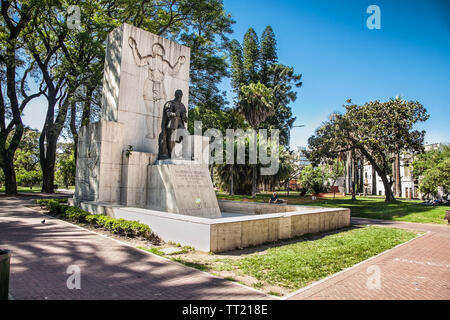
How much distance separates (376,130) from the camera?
2722 cm

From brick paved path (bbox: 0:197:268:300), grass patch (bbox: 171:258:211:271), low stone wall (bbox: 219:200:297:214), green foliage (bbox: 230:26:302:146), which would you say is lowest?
grass patch (bbox: 171:258:211:271)

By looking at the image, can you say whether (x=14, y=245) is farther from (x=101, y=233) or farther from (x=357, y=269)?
(x=357, y=269)

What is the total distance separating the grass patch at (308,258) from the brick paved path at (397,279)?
33 centimetres

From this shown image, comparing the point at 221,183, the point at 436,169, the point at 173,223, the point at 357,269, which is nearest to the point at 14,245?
the point at 173,223

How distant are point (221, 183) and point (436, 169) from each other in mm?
22970

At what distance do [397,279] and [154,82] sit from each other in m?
13.5

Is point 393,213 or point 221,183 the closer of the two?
point 393,213

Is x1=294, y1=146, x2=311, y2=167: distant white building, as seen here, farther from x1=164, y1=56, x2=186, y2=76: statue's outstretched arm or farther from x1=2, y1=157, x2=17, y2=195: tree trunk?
x1=2, y1=157, x2=17, y2=195: tree trunk

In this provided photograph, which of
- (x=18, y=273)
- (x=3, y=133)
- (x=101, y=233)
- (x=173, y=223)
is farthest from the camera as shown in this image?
(x=3, y=133)

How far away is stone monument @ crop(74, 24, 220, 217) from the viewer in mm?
12742

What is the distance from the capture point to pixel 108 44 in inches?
618

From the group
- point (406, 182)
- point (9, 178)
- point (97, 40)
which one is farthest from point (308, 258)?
point (406, 182)

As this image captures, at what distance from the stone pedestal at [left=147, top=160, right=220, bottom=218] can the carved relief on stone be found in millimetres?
2929

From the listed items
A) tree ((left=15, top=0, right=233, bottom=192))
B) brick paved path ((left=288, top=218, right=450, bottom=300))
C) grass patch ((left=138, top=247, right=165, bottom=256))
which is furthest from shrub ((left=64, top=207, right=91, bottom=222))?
tree ((left=15, top=0, right=233, bottom=192))
